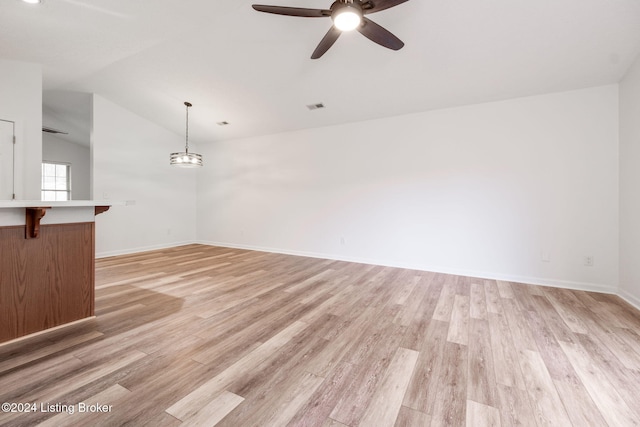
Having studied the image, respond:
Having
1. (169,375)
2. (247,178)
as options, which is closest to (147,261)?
(247,178)

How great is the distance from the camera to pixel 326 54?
3354 mm

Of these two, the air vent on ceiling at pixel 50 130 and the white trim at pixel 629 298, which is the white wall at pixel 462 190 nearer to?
the white trim at pixel 629 298

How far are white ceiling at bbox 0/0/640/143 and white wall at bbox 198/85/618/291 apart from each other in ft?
1.44

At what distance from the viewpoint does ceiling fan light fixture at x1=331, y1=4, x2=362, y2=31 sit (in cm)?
191

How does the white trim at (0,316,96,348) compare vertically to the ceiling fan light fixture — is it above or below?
below

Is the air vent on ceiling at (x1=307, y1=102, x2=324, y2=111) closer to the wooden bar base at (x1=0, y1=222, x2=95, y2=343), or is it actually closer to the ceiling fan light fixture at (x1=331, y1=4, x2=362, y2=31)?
the ceiling fan light fixture at (x1=331, y1=4, x2=362, y2=31)

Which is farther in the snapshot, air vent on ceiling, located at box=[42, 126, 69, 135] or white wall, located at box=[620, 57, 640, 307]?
air vent on ceiling, located at box=[42, 126, 69, 135]

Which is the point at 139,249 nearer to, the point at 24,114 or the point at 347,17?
the point at 24,114

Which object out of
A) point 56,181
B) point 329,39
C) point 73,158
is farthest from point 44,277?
point 73,158

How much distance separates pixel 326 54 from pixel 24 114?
4.51 m

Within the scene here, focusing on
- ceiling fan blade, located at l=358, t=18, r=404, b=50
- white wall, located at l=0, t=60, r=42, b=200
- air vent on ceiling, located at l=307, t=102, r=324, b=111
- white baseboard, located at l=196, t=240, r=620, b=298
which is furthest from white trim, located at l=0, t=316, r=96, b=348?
air vent on ceiling, located at l=307, t=102, r=324, b=111

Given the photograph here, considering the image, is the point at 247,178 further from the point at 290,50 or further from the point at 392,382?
the point at 392,382

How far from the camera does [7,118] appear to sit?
376 centimetres

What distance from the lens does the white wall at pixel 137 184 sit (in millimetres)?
5328
